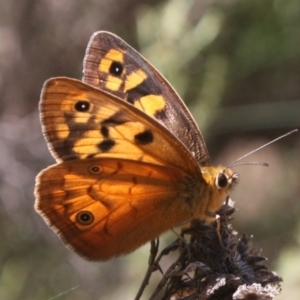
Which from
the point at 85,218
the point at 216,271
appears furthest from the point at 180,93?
the point at 216,271

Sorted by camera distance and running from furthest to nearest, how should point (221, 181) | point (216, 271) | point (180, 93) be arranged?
point (180, 93), point (221, 181), point (216, 271)

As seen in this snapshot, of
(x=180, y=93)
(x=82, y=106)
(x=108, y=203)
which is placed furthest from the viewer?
(x=180, y=93)

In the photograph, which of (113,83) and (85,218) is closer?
(85,218)

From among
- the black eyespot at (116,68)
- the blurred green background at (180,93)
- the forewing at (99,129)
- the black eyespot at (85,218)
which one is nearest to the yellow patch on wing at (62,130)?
the forewing at (99,129)

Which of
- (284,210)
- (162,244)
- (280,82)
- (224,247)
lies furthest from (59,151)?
(280,82)

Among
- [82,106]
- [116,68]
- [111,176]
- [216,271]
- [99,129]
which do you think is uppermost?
[116,68]

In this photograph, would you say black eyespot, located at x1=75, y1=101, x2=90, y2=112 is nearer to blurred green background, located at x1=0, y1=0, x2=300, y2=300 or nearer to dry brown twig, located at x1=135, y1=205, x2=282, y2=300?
dry brown twig, located at x1=135, y1=205, x2=282, y2=300

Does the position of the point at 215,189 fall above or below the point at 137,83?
below

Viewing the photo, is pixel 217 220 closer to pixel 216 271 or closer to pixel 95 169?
pixel 216 271

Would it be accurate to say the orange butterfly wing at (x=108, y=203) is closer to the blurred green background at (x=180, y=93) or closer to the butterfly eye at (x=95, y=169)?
the butterfly eye at (x=95, y=169)
